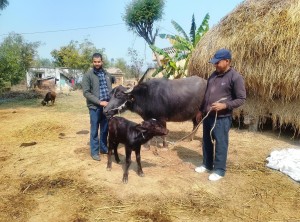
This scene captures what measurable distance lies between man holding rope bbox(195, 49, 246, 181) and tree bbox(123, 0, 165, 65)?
29400 millimetres

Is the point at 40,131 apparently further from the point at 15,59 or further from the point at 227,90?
the point at 15,59

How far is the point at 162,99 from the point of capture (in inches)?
261

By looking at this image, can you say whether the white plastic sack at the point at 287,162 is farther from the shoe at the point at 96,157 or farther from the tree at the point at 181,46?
the tree at the point at 181,46

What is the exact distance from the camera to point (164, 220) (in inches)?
141

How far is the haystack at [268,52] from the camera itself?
23.6ft

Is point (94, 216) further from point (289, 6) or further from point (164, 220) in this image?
point (289, 6)

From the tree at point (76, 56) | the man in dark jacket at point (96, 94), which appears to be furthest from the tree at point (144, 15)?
the man in dark jacket at point (96, 94)

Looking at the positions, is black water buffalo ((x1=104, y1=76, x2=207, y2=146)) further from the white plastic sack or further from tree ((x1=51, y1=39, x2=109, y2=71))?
tree ((x1=51, y1=39, x2=109, y2=71))

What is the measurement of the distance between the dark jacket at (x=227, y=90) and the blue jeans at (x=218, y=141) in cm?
14

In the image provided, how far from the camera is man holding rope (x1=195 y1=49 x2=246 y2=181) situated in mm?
4453

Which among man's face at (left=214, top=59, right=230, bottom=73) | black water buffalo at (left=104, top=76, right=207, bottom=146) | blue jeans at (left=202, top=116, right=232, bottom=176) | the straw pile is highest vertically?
man's face at (left=214, top=59, right=230, bottom=73)

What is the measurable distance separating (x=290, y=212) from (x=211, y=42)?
252 inches

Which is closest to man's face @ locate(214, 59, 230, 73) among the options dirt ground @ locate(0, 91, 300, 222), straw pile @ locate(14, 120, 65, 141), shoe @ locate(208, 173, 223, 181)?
shoe @ locate(208, 173, 223, 181)

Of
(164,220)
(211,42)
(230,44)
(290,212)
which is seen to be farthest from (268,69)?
(164,220)
